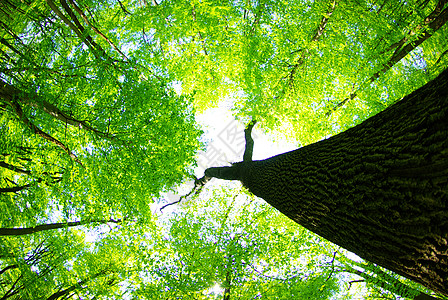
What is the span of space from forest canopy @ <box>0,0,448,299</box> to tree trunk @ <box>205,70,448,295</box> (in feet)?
12.0

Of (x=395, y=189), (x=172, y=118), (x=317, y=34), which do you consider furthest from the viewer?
(x=317, y=34)

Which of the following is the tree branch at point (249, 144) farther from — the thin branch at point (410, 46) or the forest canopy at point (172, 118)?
the thin branch at point (410, 46)

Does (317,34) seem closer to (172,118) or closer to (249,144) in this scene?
(249,144)

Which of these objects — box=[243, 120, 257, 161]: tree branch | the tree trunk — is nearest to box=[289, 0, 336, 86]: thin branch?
box=[243, 120, 257, 161]: tree branch

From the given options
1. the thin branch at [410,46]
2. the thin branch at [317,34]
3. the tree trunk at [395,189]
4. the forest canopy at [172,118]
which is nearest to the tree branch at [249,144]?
the forest canopy at [172,118]

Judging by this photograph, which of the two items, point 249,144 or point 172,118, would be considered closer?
point 172,118

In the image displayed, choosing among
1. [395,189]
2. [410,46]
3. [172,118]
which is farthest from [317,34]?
[395,189]

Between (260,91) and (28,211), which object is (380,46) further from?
(28,211)

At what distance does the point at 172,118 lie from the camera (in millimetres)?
5117

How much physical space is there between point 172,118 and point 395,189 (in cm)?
438

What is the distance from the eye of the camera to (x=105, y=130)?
4.43 metres

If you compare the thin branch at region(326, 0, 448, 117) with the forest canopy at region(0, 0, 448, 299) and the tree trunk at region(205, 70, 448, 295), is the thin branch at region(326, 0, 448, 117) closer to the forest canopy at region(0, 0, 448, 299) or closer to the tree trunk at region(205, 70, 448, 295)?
the forest canopy at region(0, 0, 448, 299)

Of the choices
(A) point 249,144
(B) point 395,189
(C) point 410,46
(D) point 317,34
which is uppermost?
(D) point 317,34

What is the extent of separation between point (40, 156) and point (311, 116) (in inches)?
357
